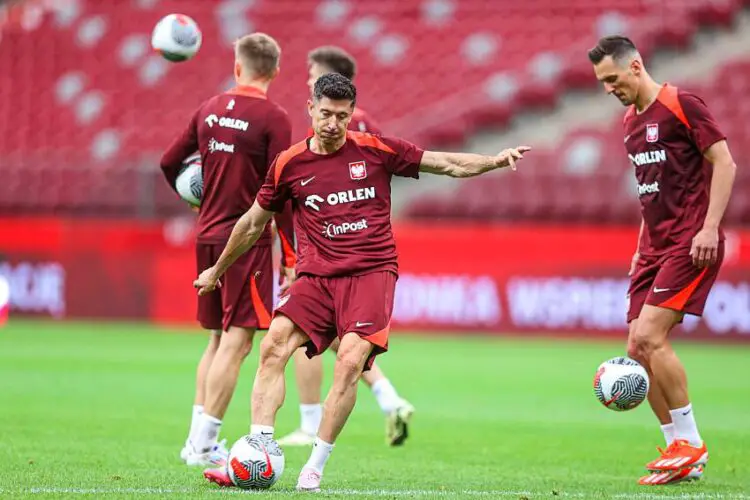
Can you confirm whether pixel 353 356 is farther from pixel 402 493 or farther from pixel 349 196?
pixel 349 196

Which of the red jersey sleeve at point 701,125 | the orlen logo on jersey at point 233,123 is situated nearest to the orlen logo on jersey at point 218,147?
the orlen logo on jersey at point 233,123

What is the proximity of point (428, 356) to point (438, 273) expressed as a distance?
236cm

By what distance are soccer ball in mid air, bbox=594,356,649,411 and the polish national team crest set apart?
1.84 metres

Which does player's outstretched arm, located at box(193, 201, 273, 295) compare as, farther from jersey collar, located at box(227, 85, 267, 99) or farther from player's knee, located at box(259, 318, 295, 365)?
jersey collar, located at box(227, 85, 267, 99)

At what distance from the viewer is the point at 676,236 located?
743cm

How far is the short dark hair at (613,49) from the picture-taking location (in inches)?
292

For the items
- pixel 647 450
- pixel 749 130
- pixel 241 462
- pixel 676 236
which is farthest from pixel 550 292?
pixel 241 462

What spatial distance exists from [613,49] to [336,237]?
2.06 m

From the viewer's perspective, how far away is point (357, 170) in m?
6.70

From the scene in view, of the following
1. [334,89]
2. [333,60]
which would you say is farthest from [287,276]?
[334,89]

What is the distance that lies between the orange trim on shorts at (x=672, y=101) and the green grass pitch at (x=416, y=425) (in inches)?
82.2

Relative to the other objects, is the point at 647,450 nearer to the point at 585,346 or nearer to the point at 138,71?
the point at 585,346

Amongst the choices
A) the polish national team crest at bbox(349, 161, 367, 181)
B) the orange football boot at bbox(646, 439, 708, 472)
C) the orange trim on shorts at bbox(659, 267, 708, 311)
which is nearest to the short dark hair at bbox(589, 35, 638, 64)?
the orange trim on shorts at bbox(659, 267, 708, 311)

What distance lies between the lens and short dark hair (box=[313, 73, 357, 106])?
256 inches
